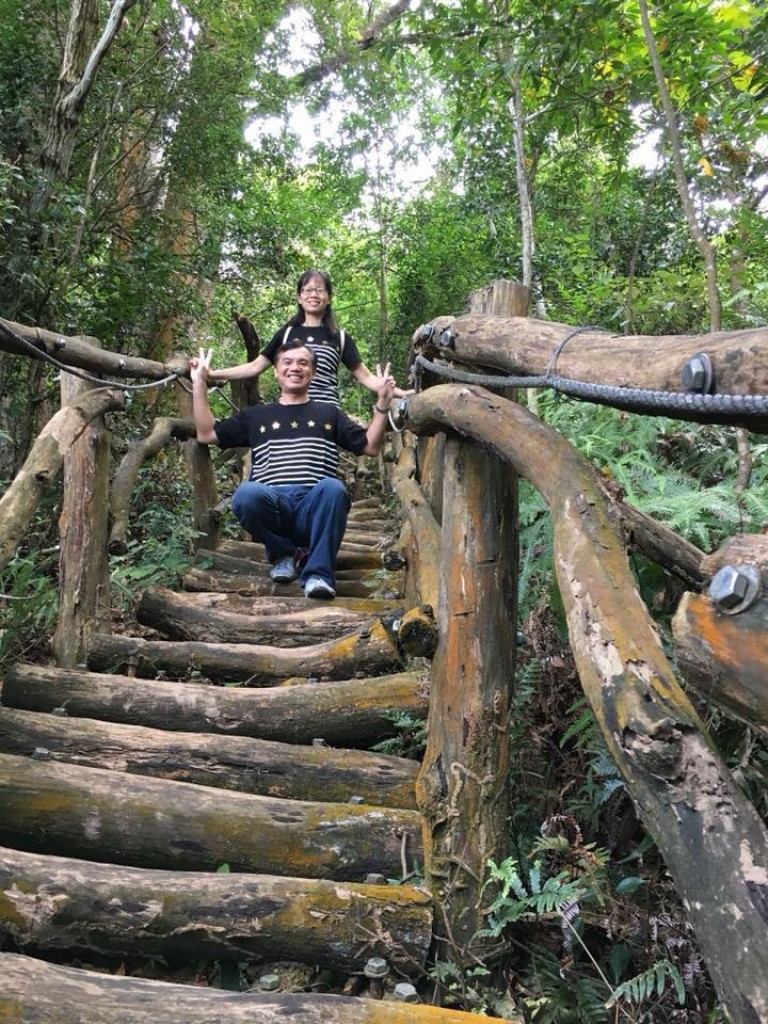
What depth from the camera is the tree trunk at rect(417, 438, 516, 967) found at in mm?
2064

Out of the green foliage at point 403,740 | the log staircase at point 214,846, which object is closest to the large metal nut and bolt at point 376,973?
the log staircase at point 214,846

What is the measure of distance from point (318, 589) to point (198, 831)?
6.03ft

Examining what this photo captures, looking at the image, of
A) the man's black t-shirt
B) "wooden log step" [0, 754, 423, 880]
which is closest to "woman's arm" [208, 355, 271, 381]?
the man's black t-shirt

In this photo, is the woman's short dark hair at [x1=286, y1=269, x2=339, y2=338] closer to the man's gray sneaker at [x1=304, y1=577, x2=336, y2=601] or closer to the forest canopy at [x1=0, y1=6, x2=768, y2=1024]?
the forest canopy at [x1=0, y1=6, x2=768, y2=1024]

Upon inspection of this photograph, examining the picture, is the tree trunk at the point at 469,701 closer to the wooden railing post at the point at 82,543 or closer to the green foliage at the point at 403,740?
the green foliage at the point at 403,740

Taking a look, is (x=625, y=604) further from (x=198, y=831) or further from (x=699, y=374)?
(x=198, y=831)

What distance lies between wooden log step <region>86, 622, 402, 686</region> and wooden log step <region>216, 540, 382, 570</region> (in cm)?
172

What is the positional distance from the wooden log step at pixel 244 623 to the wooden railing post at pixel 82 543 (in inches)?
12.3

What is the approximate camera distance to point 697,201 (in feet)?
21.6

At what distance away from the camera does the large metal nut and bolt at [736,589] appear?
42.0 inches

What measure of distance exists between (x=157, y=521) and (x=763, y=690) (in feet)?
17.0

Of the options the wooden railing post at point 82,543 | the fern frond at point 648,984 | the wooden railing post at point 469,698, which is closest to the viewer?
the fern frond at point 648,984

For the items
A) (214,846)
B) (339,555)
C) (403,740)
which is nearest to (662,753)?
(214,846)

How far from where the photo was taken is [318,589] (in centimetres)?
394
